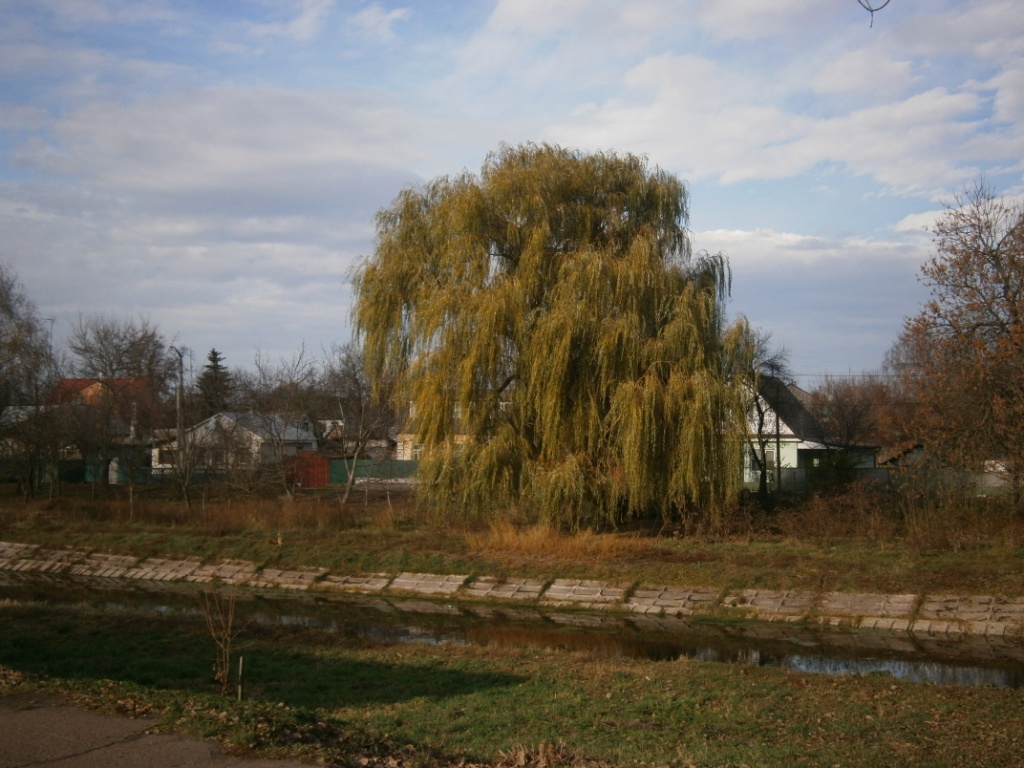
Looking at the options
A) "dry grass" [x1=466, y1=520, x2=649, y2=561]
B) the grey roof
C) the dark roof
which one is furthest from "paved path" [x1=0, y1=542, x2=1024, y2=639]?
the dark roof

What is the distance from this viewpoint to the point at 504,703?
10.4 meters

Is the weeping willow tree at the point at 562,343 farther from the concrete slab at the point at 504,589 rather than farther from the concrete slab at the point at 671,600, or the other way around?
the concrete slab at the point at 671,600

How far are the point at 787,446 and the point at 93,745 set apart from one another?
44.9 metres

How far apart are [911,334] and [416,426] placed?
13350mm

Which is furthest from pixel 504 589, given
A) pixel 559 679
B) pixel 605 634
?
pixel 559 679

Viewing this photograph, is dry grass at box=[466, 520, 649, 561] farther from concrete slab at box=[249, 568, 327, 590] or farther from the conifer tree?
the conifer tree

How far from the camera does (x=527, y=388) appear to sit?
23.7 m

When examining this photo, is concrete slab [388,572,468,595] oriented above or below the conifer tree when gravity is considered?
below

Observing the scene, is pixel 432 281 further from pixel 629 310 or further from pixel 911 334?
pixel 911 334

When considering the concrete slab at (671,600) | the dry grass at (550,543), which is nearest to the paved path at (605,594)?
the concrete slab at (671,600)

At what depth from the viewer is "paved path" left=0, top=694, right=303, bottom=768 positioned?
607 cm

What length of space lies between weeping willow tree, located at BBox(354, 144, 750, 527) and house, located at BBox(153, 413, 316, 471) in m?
14.1

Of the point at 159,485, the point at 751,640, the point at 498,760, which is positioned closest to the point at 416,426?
the point at 751,640

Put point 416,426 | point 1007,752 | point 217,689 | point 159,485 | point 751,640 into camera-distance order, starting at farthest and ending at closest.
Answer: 1. point 159,485
2. point 416,426
3. point 751,640
4. point 217,689
5. point 1007,752
